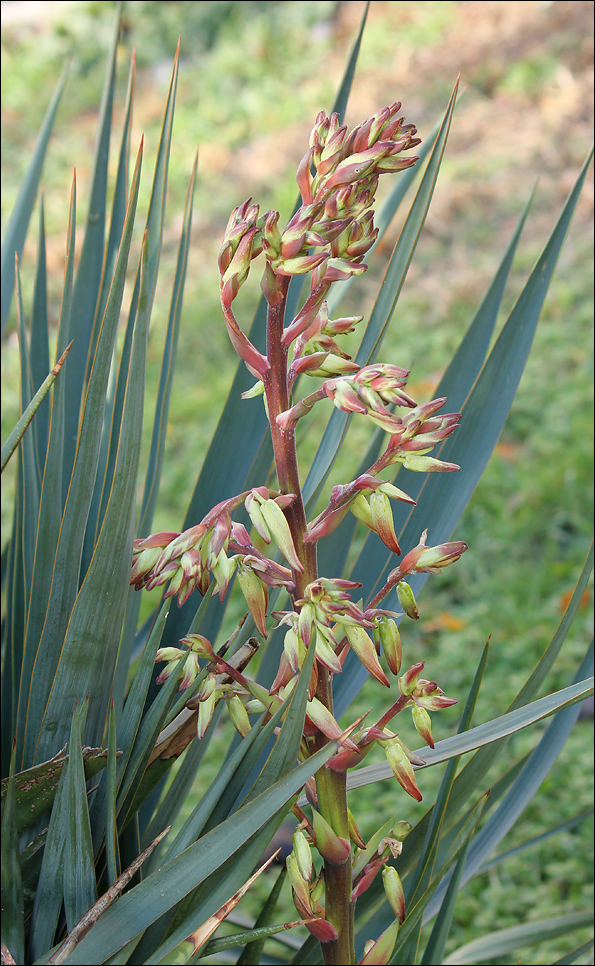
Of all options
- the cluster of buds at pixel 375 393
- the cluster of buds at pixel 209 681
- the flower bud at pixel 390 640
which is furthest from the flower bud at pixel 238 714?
the cluster of buds at pixel 375 393

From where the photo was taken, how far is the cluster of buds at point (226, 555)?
1.64 ft

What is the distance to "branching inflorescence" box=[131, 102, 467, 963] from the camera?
50cm

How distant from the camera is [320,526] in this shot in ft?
1.79

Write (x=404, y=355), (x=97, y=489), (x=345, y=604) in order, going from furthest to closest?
(x=404, y=355) → (x=97, y=489) → (x=345, y=604)

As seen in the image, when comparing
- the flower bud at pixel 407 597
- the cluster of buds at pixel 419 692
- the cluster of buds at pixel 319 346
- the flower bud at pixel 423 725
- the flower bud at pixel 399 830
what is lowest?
the flower bud at pixel 399 830

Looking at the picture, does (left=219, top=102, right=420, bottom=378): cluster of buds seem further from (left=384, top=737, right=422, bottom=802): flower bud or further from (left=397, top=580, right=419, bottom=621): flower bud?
(left=384, top=737, right=422, bottom=802): flower bud

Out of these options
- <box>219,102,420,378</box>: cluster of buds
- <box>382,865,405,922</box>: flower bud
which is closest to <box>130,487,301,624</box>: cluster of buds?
<box>219,102,420,378</box>: cluster of buds

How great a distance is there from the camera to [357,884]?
0.61 metres

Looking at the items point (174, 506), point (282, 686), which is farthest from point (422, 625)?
point (282, 686)

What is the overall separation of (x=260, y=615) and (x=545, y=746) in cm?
52

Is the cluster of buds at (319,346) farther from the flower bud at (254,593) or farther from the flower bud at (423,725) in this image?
the flower bud at (423,725)

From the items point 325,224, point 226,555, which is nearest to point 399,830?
point 226,555

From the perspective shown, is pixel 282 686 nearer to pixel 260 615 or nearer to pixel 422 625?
pixel 260 615

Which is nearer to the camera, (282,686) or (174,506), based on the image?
(282,686)
